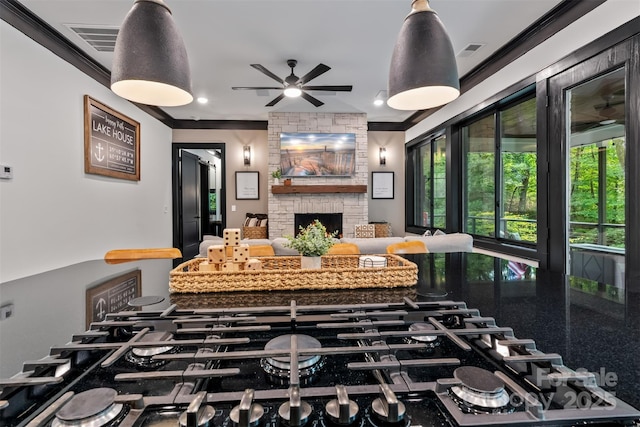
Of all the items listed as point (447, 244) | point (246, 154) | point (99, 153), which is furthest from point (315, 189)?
point (99, 153)

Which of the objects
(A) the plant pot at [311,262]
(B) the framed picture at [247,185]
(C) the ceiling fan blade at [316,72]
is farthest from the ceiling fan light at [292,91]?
(A) the plant pot at [311,262]

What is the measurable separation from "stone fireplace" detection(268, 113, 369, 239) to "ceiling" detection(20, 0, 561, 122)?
4.38 feet

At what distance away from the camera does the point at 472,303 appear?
2.97 feet

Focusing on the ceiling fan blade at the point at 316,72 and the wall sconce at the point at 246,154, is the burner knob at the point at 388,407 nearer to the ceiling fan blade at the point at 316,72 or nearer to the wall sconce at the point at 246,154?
the ceiling fan blade at the point at 316,72

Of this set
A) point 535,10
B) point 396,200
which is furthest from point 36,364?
point 396,200

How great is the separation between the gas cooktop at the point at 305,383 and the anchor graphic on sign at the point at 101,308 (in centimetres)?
13

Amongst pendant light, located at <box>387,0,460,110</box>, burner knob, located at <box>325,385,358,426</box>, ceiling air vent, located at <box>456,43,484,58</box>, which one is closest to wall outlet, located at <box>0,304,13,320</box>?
burner knob, located at <box>325,385,358,426</box>

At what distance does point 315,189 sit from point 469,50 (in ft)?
9.94

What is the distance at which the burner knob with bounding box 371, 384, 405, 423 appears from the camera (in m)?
0.38

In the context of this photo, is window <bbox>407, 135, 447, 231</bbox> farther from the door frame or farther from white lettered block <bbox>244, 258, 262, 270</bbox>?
white lettered block <bbox>244, 258, 262, 270</bbox>

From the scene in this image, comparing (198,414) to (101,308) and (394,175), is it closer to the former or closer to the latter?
(101,308)

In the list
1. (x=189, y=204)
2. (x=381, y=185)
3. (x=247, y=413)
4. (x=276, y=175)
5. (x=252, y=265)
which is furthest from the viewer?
(x=381, y=185)

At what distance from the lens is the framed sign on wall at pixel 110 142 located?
3389 mm

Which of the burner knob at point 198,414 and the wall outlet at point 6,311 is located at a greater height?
the burner knob at point 198,414
